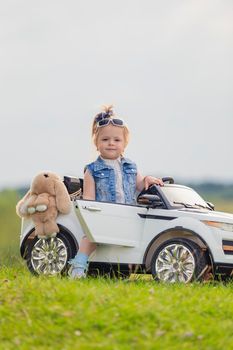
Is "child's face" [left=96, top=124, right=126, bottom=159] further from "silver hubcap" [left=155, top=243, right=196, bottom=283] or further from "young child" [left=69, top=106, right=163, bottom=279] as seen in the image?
"silver hubcap" [left=155, top=243, right=196, bottom=283]

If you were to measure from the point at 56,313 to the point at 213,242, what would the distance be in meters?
2.76

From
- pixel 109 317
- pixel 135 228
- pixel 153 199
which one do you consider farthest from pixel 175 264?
pixel 109 317

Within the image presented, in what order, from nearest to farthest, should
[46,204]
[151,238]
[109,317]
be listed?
[109,317] → [151,238] → [46,204]

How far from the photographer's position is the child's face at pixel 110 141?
11234 millimetres

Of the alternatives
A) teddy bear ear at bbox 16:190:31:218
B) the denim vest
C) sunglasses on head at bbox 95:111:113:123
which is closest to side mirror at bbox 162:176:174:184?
the denim vest

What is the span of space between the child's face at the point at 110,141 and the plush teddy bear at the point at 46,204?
67 centimetres

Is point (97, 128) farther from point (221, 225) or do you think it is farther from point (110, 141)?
point (221, 225)

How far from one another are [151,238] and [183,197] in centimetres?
86

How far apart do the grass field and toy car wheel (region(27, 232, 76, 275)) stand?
5.10 feet

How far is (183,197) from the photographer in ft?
36.7

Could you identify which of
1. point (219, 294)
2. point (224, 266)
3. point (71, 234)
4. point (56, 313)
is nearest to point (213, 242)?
point (224, 266)

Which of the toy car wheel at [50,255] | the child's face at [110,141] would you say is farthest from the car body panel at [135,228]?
the child's face at [110,141]

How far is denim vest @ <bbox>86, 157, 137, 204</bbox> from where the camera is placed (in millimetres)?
11133

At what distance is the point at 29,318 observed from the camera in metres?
8.20
